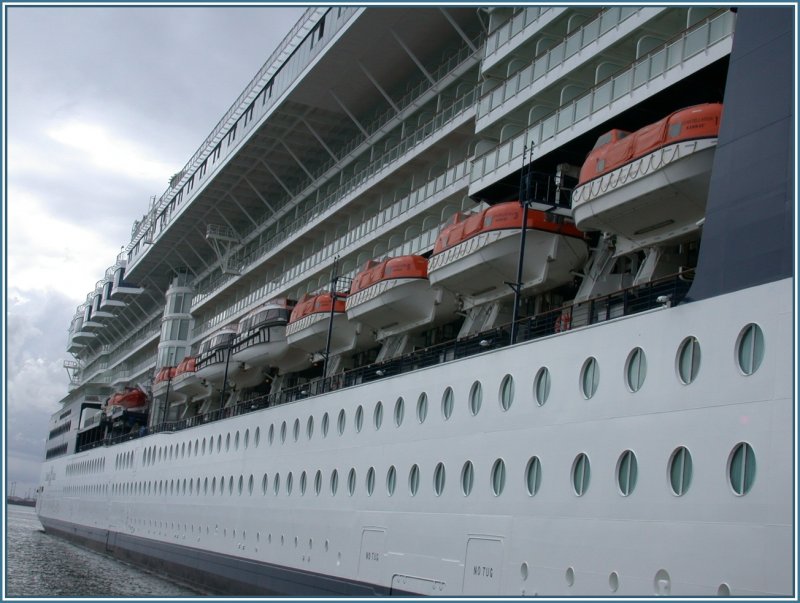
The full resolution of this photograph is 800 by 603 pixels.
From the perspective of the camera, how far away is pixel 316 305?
25.7 m

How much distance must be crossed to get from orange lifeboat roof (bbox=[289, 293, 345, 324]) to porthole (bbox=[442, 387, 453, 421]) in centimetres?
817

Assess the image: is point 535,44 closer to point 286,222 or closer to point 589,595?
A: point 589,595

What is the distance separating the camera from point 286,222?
A: 35.2 m

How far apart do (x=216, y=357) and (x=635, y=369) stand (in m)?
23.8

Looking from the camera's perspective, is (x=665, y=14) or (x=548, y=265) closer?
(x=665, y=14)

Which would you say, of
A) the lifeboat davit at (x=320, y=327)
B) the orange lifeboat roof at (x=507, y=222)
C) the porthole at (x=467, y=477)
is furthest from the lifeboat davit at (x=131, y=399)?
the porthole at (x=467, y=477)

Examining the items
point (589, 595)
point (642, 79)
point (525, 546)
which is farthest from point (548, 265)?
point (589, 595)

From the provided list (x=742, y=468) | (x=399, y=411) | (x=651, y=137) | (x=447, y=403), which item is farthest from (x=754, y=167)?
(x=399, y=411)

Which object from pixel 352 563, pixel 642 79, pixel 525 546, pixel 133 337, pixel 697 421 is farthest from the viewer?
pixel 133 337

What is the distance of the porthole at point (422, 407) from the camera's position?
17344mm

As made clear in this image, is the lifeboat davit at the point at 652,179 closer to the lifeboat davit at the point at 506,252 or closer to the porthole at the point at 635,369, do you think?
the lifeboat davit at the point at 506,252

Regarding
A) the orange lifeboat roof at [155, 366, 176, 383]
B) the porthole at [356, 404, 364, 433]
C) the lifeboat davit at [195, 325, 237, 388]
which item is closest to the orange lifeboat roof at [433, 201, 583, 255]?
the porthole at [356, 404, 364, 433]

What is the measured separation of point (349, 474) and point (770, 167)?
37.5ft

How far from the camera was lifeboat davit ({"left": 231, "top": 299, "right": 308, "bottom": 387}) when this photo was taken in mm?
29250
